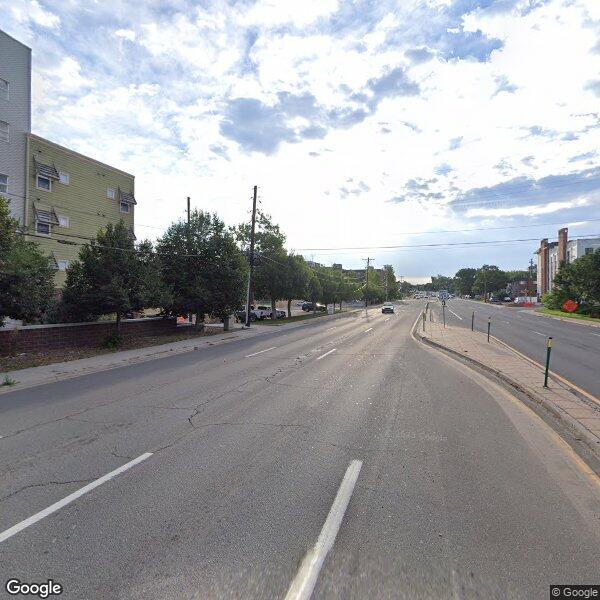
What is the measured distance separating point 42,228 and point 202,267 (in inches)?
443

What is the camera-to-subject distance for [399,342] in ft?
67.7

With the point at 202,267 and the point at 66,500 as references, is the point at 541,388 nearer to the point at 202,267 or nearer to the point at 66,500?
the point at 66,500

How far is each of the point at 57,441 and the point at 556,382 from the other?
10679 mm

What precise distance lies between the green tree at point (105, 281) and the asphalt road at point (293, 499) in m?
9.00

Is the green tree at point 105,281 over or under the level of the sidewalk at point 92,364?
over

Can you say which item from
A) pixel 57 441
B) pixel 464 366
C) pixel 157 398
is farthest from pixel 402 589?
pixel 464 366

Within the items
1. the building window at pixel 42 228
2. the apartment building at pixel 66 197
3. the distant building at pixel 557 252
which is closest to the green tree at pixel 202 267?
the apartment building at pixel 66 197

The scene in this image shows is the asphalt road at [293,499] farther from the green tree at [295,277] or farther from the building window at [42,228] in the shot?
the green tree at [295,277]

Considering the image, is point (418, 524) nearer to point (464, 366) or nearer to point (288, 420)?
point (288, 420)

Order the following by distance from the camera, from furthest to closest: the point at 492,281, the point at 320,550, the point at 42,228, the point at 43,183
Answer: the point at 492,281 < the point at 43,183 < the point at 42,228 < the point at 320,550

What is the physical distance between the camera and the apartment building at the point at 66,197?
26.0m

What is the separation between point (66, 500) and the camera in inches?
Result: 164

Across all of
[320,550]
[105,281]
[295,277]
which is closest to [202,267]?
[105,281]

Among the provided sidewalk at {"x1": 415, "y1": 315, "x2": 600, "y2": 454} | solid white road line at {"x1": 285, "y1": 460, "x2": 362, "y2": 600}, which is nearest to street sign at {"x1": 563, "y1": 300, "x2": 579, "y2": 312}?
sidewalk at {"x1": 415, "y1": 315, "x2": 600, "y2": 454}
